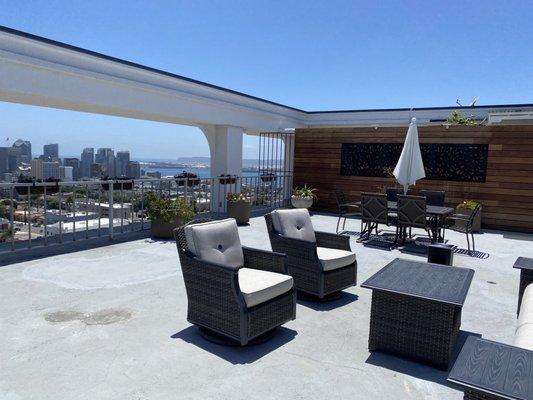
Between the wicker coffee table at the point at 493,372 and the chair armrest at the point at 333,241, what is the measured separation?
2.32m

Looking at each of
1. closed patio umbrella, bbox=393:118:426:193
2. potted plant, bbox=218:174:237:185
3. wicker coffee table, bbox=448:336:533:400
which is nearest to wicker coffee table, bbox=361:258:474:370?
wicker coffee table, bbox=448:336:533:400

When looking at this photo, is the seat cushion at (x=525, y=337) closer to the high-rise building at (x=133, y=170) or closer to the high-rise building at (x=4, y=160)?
the high-rise building at (x=133, y=170)

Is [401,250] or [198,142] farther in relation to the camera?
[198,142]

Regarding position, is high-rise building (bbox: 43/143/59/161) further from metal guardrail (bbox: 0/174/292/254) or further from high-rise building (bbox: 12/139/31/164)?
metal guardrail (bbox: 0/174/292/254)

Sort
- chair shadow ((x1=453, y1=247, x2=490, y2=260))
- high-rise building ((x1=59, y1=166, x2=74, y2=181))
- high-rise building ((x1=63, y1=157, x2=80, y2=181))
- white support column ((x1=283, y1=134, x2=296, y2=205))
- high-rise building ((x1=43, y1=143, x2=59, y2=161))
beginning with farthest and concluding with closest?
white support column ((x1=283, y1=134, x2=296, y2=205)) < high-rise building ((x1=43, y1=143, x2=59, y2=161)) < high-rise building ((x1=63, y1=157, x2=80, y2=181)) < chair shadow ((x1=453, y1=247, x2=490, y2=260)) < high-rise building ((x1=59, y1=166, x2=74, y2=181))

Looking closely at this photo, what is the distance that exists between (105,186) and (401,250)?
16.7 feet

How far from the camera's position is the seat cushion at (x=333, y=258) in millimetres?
3719

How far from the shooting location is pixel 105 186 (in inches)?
245

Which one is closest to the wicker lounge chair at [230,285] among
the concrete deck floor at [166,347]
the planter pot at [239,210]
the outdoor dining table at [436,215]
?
the concrete deck floor at [166,347]

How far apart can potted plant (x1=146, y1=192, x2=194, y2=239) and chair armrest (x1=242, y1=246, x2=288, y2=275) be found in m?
3.28

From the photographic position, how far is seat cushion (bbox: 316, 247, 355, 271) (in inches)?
146

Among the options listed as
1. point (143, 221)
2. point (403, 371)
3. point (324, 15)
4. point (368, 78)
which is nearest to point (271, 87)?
point (368, 78)

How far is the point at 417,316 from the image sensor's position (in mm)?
2684

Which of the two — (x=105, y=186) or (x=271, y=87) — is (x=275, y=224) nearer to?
(x=105, y=186)
